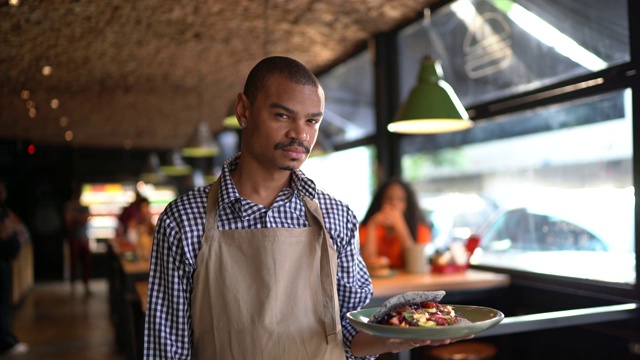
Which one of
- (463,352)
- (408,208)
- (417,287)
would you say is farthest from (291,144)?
(408,208)

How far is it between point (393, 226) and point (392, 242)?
0.12 m

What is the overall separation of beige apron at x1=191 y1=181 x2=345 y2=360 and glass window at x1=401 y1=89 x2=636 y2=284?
2.32m

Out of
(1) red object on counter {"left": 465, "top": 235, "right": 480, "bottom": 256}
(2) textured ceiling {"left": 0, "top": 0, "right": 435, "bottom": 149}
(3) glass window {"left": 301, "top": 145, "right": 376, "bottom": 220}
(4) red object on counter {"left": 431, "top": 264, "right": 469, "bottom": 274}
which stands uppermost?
(2) textured ceiling {"left": 0, "top": 0, "right": 435, "bottom": 149}

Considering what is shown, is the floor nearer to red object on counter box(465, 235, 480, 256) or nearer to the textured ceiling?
the textured ceiling

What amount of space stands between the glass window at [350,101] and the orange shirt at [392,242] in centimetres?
151

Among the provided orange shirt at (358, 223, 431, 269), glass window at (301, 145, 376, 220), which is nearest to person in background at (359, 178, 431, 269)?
orange shirt at (358, 223, 431, 269)

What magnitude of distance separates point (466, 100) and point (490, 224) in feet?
3.10

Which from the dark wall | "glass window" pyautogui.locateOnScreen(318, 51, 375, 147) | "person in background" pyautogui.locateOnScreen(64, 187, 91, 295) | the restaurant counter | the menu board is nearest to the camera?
the restaurant counter

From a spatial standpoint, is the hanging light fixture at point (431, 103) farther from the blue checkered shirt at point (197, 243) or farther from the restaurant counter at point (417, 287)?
the blue checkered shirt at point (197, 243)

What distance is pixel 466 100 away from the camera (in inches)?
182

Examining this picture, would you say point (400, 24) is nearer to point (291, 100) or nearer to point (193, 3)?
point (193, 3)

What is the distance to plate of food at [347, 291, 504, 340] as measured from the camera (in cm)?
126

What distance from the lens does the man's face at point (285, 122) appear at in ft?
4.60

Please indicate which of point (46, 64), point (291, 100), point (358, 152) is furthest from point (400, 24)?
point (291, 100)
